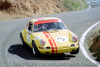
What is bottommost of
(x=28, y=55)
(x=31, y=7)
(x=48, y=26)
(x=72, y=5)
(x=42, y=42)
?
(x=72, y=5)

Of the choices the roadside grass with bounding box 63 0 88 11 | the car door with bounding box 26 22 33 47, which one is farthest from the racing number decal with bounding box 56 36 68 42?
the roadside grass with bounding box 63 0 88 11

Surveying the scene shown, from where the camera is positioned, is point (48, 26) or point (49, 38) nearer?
point (49, 38)

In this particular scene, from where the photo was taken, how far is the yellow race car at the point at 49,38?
10008mm

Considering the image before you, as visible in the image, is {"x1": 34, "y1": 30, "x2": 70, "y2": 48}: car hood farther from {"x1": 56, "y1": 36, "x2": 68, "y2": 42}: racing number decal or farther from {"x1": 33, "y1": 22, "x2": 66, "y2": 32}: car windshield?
{"x1": 33, "y1": 22, "x2": 66, "y2": 32}: car windshield

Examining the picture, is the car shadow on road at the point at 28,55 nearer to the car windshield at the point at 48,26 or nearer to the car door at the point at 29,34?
the car door at the point at 29,34

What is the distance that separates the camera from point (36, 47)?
10266 millimetres

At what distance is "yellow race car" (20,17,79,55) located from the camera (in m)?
10.0

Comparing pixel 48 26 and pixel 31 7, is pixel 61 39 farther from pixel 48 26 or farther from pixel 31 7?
pixel 31 7

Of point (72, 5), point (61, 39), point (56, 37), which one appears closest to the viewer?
point (61, 39)

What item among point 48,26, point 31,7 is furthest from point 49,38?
point 31,7

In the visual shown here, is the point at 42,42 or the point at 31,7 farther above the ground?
the point at 42,42

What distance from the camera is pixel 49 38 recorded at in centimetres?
→ 1043

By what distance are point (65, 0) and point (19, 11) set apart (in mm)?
10578

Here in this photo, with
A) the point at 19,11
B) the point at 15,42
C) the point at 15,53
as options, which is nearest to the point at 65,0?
the point at 19,11
